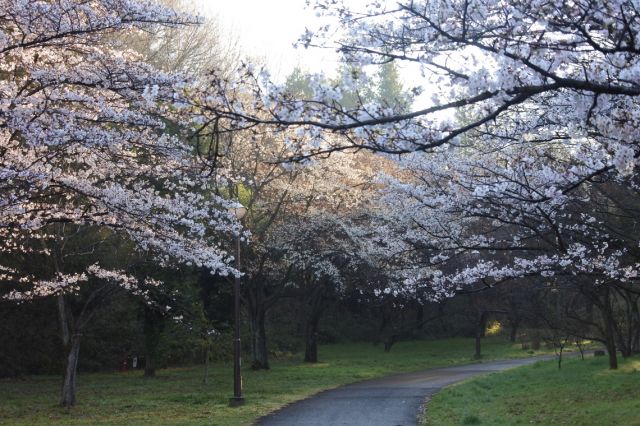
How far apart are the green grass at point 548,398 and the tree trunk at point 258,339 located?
30.5 feet

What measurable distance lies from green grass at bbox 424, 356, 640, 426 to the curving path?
58 centimetres

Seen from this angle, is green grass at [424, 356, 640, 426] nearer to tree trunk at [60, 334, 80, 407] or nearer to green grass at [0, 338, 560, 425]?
green grass at [0, 338, 560, 425]

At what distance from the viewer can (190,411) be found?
14.2m

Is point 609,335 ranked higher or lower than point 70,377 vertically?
higher

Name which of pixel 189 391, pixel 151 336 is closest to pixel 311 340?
pixel 151 336

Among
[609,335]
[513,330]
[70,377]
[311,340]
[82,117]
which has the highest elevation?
[82,117]

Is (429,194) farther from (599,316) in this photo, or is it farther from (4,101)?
(599,316)

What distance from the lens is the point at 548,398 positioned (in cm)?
1467

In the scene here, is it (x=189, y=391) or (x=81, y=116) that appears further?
(x=189, y=391)

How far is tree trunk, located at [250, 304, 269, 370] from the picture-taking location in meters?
26.1

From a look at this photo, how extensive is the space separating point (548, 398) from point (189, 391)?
9.69 metres

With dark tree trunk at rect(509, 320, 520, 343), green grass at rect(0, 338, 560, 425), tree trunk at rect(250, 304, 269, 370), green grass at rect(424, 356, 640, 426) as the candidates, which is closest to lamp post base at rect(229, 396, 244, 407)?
green grass at rect(0, 338, 560, 425)

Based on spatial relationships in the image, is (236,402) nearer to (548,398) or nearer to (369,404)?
(369,404)

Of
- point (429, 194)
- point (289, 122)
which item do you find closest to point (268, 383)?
point (429, 194)
